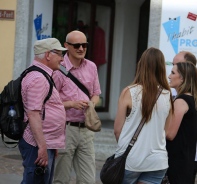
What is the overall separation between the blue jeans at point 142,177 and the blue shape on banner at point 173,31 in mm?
5500

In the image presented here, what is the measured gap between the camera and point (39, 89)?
4883 mm

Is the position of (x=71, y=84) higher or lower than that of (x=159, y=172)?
higher

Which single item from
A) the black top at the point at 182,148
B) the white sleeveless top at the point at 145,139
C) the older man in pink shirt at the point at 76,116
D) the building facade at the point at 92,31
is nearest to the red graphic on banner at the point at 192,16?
the building facade at the point at 92,31

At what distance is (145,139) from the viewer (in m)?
4.54

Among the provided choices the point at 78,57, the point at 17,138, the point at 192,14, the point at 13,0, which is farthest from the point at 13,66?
the point at 17,138

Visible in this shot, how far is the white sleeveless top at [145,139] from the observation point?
4.52 m

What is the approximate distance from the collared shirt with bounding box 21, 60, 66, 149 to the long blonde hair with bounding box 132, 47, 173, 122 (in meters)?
0.80

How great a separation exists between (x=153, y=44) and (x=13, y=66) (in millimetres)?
2639

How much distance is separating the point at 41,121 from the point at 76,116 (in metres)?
1.08

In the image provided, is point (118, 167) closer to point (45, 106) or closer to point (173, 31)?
point (45, 106)

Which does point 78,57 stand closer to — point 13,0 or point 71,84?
point 71,84

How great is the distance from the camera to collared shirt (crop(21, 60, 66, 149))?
16.0 ft

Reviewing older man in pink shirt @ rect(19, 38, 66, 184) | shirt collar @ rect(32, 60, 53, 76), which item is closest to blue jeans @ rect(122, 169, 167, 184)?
older man in pink shirt @ rect(19, 38, 66, 184)

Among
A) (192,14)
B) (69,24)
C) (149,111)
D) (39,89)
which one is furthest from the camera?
(69,24)
